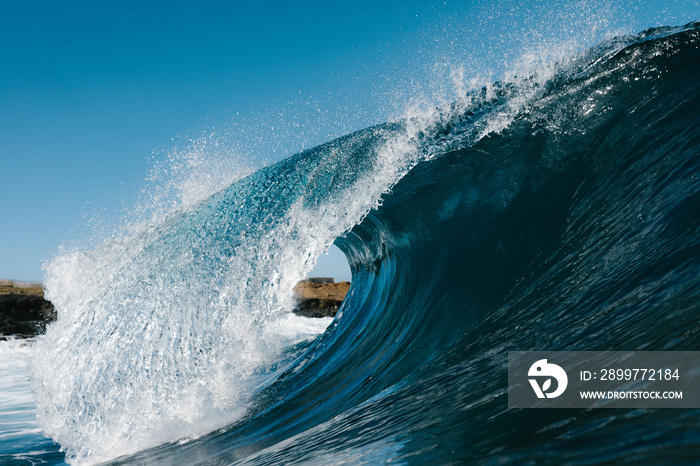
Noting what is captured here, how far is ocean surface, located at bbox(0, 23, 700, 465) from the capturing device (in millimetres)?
3232

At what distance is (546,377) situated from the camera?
7.69ft

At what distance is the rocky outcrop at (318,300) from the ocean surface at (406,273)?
13.8 meters

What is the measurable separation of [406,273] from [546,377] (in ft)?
12.3

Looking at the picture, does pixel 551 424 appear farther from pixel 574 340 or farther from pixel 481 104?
pixel 481 104

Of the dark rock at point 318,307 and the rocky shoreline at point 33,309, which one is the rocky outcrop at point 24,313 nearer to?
the rocky shoreline at point 33,309

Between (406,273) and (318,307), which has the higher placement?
(406,273)

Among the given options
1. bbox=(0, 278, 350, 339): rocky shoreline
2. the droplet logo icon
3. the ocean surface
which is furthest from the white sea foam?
bbox=(0, 278, 350, 339): rocky shoreline

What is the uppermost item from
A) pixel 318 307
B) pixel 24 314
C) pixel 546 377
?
pixel 546 377

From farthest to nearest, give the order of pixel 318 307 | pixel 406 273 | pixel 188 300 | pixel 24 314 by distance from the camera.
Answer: pixel 318 307 → pixel 24 314 → pixel 406 273 → pixel 188 300

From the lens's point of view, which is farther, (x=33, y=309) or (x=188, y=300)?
(x=33, y=309)

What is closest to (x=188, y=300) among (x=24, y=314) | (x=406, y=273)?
(x=406, y=273)

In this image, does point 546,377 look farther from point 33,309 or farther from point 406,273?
point 33,309

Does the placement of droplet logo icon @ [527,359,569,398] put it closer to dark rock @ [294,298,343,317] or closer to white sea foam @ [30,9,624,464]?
white sea foam @ [30,9,624,464]

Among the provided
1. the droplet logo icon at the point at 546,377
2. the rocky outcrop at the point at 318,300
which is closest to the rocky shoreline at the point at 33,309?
the rocky outcrop at the point at 318,300
